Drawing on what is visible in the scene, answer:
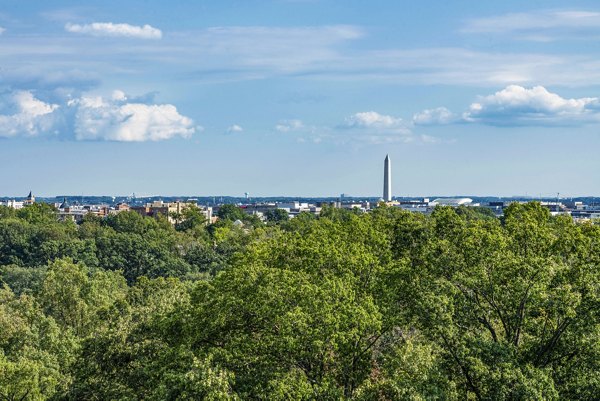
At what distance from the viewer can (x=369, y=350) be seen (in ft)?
108

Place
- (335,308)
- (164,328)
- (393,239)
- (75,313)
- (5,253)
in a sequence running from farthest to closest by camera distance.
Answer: (5,253)
(75,313)
(393,239)
(164,328)
(335,308)

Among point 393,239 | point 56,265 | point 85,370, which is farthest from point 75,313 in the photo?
point 393,239

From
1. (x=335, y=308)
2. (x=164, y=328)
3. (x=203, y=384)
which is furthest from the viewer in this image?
(x=164, y=328)

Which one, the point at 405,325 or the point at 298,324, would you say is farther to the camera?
the point at 405,325

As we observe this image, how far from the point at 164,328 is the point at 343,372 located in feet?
29.0

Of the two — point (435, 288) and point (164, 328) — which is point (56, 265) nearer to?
point (164, 328)

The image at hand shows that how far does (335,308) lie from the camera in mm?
31375

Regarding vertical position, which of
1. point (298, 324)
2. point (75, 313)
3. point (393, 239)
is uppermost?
point (393, 239)

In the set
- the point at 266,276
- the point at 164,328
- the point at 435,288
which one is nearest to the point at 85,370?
the point at 164,328

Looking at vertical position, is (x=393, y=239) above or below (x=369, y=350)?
above

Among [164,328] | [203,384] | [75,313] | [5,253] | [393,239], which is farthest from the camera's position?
[5,253]

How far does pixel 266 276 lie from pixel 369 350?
16.9ft

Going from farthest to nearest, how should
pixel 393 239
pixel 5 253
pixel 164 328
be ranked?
pixel 5 253 < pixel 393 239 < pixel 164 328

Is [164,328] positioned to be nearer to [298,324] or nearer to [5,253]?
[298,324]
